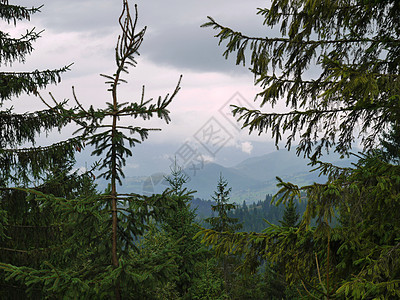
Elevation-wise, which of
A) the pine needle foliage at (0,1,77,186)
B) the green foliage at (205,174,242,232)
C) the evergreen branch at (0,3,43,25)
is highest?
the evergreen branch at (0,3,43,25)

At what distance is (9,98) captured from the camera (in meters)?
9.45

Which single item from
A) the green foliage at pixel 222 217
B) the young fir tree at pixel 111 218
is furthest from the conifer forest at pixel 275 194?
the green foliage at pixel 222 217

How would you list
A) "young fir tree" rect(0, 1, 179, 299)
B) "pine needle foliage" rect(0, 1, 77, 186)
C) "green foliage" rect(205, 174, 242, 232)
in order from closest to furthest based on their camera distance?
1. "young fir tree" rect(0, 1, 179, 299)
2. "pine needle foliage" rect(0, 1, 77, 186)
3. "green foliage" rect(205, 174, 242, 232)

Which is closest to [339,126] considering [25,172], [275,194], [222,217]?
[275,194]

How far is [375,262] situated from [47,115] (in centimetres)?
835

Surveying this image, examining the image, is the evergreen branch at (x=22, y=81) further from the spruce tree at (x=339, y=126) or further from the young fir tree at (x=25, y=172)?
the spruce tree at (x=339, y=126)

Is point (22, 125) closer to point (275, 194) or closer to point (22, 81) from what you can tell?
point (22, 81)

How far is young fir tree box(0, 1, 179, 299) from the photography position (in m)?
4.59

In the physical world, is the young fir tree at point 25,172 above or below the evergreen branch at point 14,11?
below

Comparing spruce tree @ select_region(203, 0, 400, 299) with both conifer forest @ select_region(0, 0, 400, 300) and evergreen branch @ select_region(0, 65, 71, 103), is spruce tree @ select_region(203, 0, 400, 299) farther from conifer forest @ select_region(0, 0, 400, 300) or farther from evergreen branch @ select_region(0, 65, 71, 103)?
evergreen branch @ select_region(0, 65, 71, 103)

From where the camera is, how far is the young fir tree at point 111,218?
15.1ft

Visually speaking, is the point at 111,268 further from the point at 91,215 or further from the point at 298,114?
the point at 298,114

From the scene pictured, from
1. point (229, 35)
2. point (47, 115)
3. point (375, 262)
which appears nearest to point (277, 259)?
point (375, 262)

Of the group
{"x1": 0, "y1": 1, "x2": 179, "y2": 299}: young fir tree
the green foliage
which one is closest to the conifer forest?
{"x1": 0, "y1": 1, "x2": 179, "y2": 299}: young fir tree
